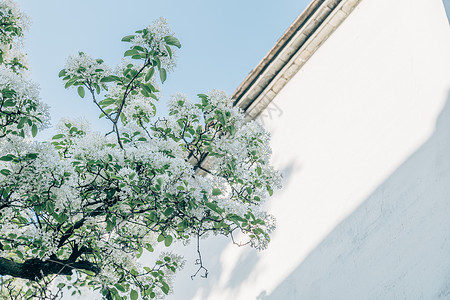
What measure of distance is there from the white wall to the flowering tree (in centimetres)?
116

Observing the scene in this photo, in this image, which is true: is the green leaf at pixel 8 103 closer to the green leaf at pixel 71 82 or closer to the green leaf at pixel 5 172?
the green leaf at pixel 71 82

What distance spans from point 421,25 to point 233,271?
164 inches

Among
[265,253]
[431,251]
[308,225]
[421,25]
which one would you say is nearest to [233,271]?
[265,253]

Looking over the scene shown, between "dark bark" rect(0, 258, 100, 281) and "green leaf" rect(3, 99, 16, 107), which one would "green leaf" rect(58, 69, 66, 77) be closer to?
"green leaf" rect(3, 99, 16, 107)

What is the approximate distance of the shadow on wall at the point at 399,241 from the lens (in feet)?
12.7

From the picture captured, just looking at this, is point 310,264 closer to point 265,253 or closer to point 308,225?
point 308,225

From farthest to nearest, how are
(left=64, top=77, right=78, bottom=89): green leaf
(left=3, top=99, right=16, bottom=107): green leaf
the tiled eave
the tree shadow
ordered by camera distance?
1. the tiled eave
2. the tree shadow
3. (left=64, top=77, right=78, bottom=89): green leaf
4. (left=3, top=99, right=16, bottom=107): green leaf

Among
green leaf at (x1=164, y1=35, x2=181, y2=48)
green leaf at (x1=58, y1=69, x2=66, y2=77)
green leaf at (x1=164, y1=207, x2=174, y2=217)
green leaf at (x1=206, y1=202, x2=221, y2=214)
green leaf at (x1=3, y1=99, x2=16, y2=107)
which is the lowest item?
green leaf at (x1=206, y1=202, x2=221, y2=214)

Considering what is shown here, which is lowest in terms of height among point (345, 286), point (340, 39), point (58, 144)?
point (345, 286)

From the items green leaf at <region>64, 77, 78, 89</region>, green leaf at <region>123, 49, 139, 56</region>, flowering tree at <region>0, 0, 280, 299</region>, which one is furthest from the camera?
green leaf at <region>64, 77, 78, 89</region>

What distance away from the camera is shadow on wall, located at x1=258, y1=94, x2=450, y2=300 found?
3867 millimetres

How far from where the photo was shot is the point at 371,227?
15.3 feet

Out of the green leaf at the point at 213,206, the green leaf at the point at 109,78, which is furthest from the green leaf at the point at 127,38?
the green leaf at the point at 213,206

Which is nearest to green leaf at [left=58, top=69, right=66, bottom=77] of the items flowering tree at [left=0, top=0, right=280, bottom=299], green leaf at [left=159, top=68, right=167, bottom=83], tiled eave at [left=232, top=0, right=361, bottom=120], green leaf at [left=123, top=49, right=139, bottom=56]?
flowering tree at [left=0, top=0, right=280, bottom=299]
